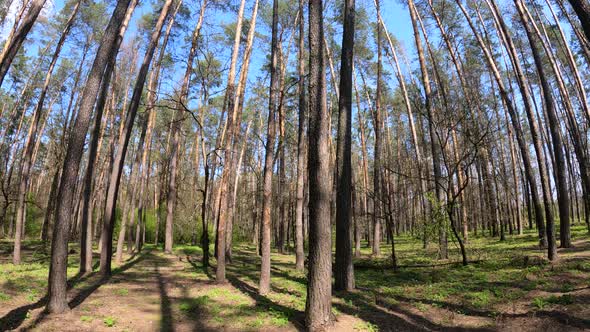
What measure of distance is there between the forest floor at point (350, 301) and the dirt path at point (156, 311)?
0.06 ft

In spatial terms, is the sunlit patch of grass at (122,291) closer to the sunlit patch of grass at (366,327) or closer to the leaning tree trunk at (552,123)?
the sunlit patch of grass at (366,327)

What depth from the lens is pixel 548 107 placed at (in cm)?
1069

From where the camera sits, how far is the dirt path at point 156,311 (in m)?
5.84

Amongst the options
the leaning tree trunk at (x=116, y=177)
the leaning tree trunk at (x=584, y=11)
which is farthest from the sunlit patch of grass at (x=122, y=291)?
the leaning tree trunk at (x=584, y=11)

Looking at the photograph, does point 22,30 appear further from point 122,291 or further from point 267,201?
point 267,201

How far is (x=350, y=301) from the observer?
7312 mm

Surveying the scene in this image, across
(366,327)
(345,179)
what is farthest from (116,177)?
(366,327)

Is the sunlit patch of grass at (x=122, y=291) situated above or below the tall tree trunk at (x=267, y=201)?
below

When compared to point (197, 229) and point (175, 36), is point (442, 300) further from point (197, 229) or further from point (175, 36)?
point (197, 229)

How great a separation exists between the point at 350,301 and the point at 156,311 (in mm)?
3864

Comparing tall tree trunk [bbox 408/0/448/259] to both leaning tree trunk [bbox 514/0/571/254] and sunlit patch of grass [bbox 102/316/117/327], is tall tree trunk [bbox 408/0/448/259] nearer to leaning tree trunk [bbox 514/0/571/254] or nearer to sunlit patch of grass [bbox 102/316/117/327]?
leaning tree trunk [bbox 514/0/571/254]

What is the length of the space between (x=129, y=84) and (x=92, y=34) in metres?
2.85

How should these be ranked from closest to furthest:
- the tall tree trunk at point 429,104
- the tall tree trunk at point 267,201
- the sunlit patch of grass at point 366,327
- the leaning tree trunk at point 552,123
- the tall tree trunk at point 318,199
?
the tall tree trunk at point 318,199 → the sunlit patch of grass at point 366,327 → the tall tree trunk at point 267,201 → the leaning tree trunk at point 552,123 → the tall tree trunk at point 429,104

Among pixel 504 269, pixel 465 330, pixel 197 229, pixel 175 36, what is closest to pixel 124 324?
pixel 465 330
